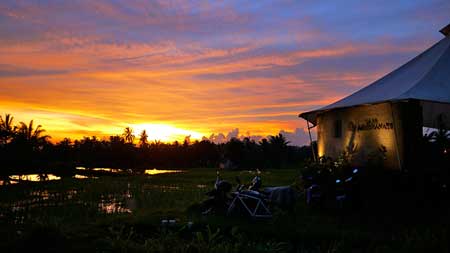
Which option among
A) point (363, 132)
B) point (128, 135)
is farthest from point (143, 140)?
point (363, 132)

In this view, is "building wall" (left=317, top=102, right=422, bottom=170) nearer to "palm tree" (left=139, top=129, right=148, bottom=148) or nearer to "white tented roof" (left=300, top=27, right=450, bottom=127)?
"white tented roof" (left=300, top=27, right=450, bottom=127)

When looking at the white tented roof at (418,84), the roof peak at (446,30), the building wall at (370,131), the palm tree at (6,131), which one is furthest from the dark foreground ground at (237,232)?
the palm tree at (6,131)

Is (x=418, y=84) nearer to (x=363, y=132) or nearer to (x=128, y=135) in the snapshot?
Answer: (x=363, y=132)

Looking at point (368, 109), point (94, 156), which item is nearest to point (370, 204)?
point (368, 109)

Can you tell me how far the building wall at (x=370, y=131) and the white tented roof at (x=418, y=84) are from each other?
454 millimetres

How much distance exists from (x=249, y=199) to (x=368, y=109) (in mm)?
4914

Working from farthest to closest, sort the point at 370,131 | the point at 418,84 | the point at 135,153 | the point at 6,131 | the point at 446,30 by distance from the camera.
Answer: the point at 135,153 → the point at 6,131 → the point at 446,30 → the point at 370,131 → the point at 418,84

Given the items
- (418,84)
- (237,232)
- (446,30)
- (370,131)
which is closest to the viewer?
(237,232)

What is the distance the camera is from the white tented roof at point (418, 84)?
10930 millimetres

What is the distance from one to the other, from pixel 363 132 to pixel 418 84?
2340mm

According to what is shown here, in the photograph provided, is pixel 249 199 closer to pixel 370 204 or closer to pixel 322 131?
pixel 370 204

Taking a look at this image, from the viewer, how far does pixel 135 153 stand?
57.4m

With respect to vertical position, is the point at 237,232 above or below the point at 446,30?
below

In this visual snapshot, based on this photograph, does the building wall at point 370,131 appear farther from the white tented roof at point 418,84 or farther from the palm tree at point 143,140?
the palm tree at point 143,140
